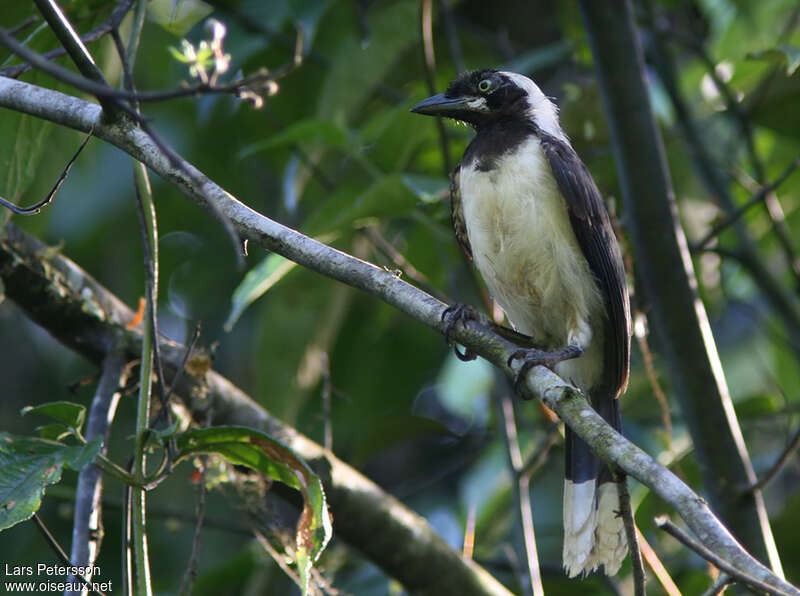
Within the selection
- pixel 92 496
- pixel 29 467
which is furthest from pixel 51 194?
pixel 92 496

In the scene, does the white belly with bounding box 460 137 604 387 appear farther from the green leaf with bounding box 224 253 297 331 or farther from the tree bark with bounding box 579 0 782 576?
→ the green leaf with bounding box 224 253 297 331

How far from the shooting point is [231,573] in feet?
13.7

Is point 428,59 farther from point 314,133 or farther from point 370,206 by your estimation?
point 370,206

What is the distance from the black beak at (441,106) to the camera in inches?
142

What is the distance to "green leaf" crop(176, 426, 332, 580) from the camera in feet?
7.63

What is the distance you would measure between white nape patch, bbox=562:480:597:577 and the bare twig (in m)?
1.40

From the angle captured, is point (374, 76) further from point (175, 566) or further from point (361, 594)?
point (175, 566)

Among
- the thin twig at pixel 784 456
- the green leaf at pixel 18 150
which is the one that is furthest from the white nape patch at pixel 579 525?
the green leaf at pixel 18 150

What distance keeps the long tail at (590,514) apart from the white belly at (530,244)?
0.38m

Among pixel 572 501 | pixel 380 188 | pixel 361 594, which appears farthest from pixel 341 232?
pixel 361 594

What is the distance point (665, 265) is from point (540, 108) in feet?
2.57

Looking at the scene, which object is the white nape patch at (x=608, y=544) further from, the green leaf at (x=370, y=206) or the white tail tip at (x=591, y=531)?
the green leaf at (x=370, y=206)

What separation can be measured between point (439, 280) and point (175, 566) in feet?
6.36

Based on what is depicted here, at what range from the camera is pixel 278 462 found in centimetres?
241
